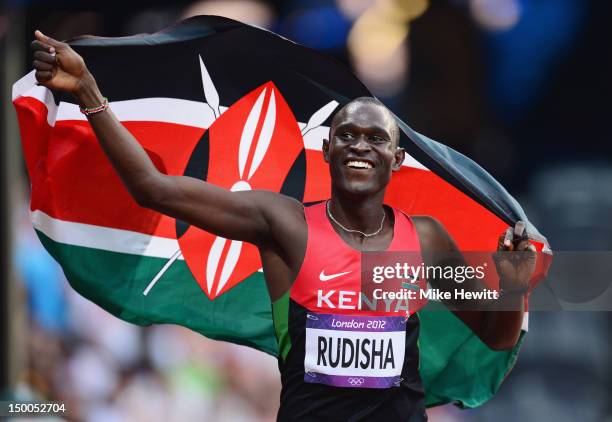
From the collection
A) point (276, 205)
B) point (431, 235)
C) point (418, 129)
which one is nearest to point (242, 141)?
point (276, 205)

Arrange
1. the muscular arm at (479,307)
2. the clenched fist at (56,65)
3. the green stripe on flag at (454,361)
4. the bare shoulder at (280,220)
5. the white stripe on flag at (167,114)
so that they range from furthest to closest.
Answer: the green stripe on flag at (454,361)
the white stripe on flag at (167,114)
the muscular arm at (479,307)
the bare shoulder at (280,220)
the clenched fist at (56,65)

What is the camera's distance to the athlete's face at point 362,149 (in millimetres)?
4105

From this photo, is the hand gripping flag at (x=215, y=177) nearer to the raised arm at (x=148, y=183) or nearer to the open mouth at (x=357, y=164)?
the open mouth at (x=357, y=164)

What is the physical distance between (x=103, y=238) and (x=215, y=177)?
0.60 m

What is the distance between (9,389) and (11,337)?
317mm

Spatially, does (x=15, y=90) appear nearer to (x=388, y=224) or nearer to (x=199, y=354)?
(x=388, y=224)

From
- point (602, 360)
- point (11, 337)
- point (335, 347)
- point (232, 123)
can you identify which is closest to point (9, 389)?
point (11, 337)

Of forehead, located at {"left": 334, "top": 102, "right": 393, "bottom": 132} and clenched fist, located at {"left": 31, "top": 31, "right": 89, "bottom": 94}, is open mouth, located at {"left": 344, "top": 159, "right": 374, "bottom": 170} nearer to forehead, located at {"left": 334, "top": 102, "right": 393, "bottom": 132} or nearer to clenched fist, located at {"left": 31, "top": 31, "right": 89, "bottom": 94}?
forehead, located at {"left": 334, "top": 102, "right": 393, "bottom": 132}

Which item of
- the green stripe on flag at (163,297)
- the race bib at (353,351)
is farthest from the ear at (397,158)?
the green stripe on flag at (163,297)

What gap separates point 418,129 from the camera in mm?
7391

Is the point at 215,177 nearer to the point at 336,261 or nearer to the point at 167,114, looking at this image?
the point at 167,114

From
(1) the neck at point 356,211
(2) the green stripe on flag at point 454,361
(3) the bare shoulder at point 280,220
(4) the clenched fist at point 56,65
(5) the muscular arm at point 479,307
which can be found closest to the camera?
(4) the clenched fist at point 56,65

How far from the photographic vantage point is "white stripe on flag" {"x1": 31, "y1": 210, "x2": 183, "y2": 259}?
4.93 meters

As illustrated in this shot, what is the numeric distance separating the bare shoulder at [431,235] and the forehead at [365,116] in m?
0.45
